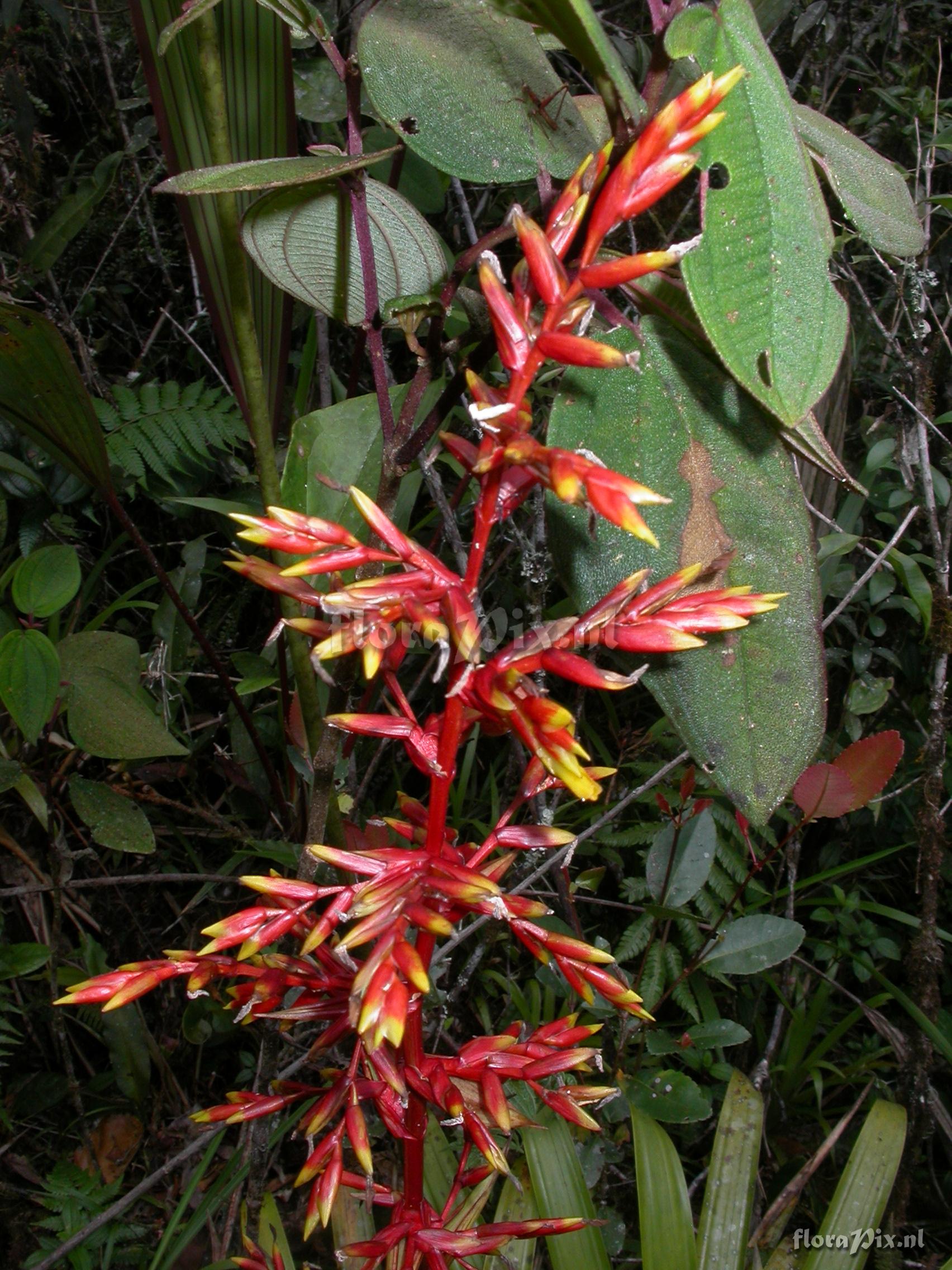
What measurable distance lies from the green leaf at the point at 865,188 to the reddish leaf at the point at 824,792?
1.81 feet

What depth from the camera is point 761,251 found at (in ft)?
1.08

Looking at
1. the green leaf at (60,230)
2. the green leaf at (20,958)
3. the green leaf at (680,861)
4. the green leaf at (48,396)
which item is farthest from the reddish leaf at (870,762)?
the green leaf at (60,230)

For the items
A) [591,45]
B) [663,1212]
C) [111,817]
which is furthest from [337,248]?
[663,1212]

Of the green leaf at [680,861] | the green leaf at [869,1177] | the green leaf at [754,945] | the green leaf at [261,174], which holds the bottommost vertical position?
the green leaf at [869,1177]

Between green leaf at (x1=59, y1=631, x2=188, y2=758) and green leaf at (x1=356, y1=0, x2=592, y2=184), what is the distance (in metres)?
0.57

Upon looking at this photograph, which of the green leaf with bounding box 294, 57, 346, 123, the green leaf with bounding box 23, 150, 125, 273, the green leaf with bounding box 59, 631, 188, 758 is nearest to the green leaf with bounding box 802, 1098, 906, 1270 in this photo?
the green leaf with bounding box 59, 631, 188, 758

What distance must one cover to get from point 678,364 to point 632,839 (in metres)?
0.99

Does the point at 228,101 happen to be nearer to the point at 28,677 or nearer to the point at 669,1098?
the point at 28,677

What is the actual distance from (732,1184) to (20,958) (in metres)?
0.83

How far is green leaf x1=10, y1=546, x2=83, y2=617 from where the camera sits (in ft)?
2.86

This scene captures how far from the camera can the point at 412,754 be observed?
0.38m

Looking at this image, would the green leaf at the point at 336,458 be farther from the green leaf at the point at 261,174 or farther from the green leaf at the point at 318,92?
the green leaf at the point at 318,92

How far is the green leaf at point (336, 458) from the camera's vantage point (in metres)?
0.56

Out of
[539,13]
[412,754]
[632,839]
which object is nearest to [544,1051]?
[412,754]
